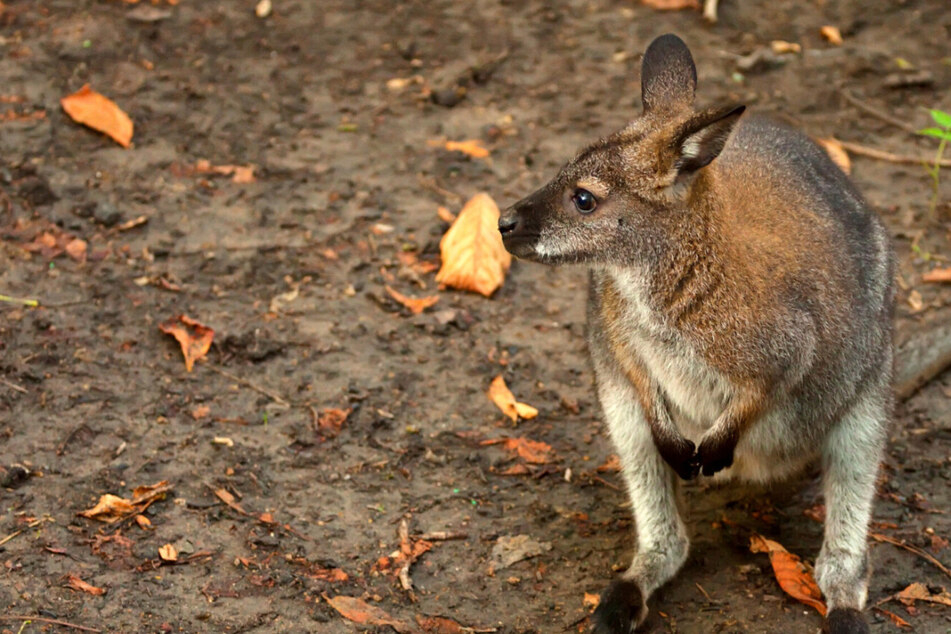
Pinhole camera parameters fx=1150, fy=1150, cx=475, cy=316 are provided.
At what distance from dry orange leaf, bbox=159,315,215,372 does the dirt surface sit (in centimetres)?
5

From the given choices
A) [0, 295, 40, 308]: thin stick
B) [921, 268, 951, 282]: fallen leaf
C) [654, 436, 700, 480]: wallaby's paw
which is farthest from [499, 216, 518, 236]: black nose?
[921, 268, 951, 282]: fallen leaf

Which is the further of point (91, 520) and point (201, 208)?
point (201, 208)

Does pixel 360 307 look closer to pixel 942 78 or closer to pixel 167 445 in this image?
pixel 167 445

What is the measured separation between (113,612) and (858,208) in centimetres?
263

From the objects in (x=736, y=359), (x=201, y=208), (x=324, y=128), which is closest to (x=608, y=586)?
(x=736, y=359)

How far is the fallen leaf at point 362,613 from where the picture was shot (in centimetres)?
337

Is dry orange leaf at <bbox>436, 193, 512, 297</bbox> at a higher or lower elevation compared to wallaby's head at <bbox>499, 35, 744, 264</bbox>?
lower

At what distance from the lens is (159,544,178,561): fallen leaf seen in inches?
136

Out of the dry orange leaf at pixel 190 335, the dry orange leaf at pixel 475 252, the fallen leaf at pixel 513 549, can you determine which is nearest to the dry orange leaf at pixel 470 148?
the dry orange leaf at pixel 475 252

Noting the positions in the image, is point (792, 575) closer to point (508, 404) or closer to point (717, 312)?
point (717, 312)

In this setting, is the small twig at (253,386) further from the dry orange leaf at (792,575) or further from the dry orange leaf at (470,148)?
the dry orange leaf at (470,148)

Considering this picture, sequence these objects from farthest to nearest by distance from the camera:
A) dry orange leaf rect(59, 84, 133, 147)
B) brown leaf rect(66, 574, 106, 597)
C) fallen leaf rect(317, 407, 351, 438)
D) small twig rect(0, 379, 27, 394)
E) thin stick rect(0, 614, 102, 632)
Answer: dry orange leaf rect(59, 84, 133, 147) < fallen leaf rect(317, 407, 351, 438) < small twig rect(0, 379, 27, 394) < brown leaf rect(66, 574, 106, 597) < thin stick rect(0, 614, 102, 632)

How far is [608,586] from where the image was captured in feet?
11.7

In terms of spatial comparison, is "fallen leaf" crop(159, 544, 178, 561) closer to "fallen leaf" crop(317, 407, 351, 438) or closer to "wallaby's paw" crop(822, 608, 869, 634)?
"fallen leaf" crop(317, 407, 351, 438)
